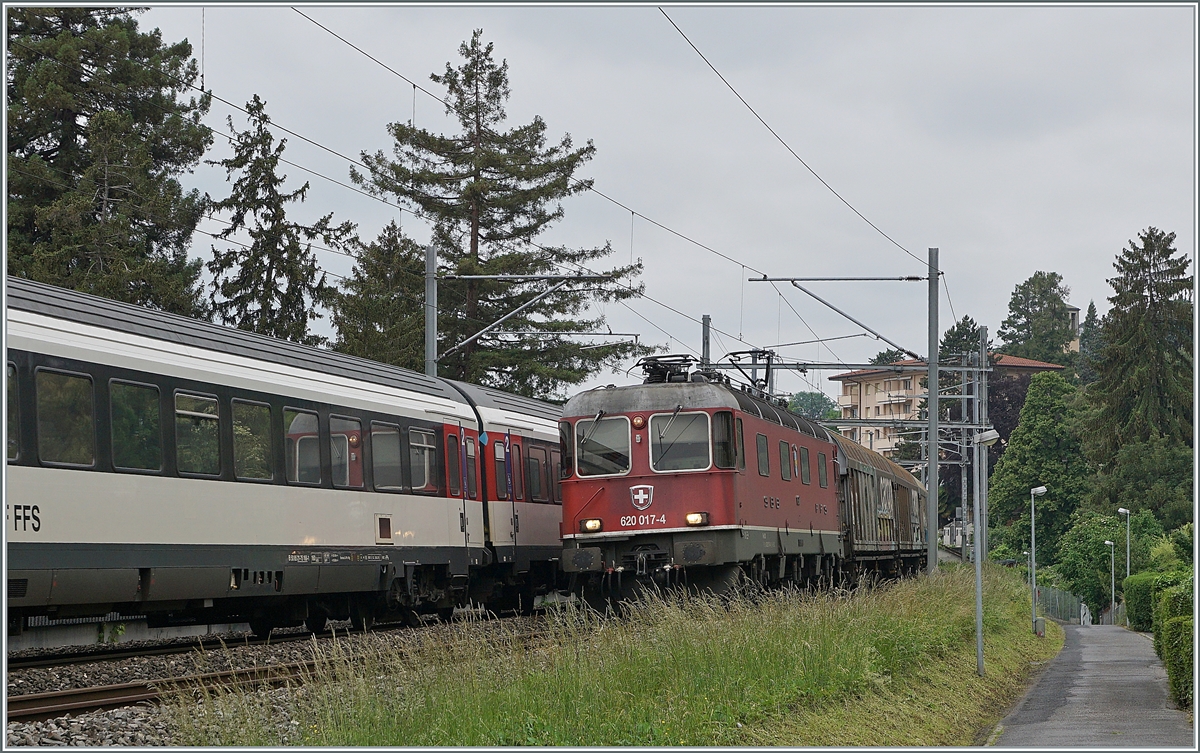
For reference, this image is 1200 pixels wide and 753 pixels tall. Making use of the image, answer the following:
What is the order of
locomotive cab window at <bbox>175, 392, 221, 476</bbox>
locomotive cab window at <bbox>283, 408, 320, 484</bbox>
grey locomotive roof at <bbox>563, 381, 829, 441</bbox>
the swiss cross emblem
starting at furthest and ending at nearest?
grey locomotive roof at <bbox>563, 381, 829, 441</bbox> → the swiss cross emblem → locomotive cab window at <bbox>283, 408, 320, 484</bbox> → locomotive cab window at <bbox>175, 392, 221, 476</bbox>

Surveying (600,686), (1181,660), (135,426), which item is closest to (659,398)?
(1181,660)

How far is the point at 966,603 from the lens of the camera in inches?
904

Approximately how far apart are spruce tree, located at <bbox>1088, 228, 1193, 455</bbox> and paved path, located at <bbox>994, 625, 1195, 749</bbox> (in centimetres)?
6399

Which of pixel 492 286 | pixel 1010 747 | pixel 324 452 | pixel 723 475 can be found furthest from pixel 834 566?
pixel 492 286

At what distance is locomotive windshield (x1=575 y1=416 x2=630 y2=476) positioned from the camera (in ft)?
64.0

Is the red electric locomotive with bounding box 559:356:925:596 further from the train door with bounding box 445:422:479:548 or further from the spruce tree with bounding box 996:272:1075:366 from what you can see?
the spruce tree with bounding box 996:272:1075:366

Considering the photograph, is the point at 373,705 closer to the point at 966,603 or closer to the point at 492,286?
the point at 966,603

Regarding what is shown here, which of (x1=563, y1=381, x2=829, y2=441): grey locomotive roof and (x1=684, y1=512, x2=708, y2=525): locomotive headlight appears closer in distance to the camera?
(x1=684, y1=512, x2=708, y2=525): locomotive headlight

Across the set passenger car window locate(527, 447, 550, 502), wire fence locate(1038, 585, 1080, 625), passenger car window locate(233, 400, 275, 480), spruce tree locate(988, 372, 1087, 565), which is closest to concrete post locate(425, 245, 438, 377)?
passenger car window locate(527, 447, 550, 502)

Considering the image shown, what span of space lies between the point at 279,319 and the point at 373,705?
38.8 m

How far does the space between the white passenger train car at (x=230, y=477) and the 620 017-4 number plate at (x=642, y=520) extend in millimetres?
2451

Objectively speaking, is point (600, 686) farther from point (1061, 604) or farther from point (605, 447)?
point (1061, 604)

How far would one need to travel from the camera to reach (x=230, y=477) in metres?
14.8

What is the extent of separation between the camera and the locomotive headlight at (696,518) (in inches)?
738
